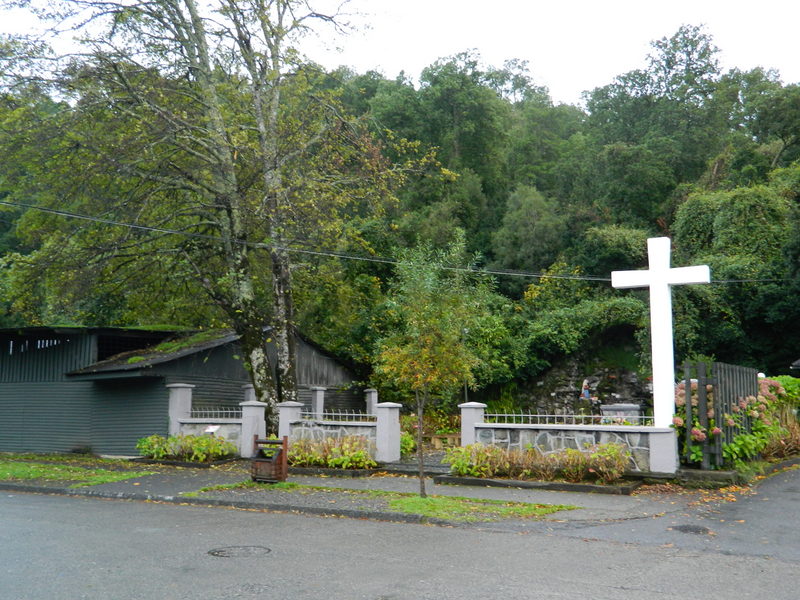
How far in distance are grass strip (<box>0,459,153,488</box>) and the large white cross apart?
11.0 meters

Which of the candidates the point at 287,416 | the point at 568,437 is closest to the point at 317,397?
the point at 287,416

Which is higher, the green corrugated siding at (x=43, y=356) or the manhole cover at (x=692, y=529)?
the green corrugated siding at (x=43, y=356)

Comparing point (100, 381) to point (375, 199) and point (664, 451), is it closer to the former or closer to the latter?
point (375, 199)

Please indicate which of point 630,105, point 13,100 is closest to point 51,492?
point 13,100

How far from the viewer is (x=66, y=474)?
16766 millimetres

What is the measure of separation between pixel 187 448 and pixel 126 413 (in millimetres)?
3242

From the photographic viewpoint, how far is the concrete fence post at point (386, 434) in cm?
1698

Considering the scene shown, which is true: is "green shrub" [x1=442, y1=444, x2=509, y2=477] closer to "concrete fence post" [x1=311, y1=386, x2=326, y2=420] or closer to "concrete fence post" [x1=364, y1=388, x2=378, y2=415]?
"concrete fence post" [x1=311, y1=386, x2=326, y2=420]

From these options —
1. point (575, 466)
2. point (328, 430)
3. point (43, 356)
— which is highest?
point (43, 356)

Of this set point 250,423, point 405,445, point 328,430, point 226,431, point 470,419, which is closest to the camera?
point 470,419

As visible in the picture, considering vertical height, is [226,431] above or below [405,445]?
above

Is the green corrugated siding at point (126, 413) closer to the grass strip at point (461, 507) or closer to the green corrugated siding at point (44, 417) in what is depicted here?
the green corrugated siding at point (44, 417)

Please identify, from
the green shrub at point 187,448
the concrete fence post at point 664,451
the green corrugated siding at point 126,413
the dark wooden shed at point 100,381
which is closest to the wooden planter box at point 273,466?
the green shrub at point 187,448

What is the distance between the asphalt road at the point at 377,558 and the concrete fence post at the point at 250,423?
719 centimetres
